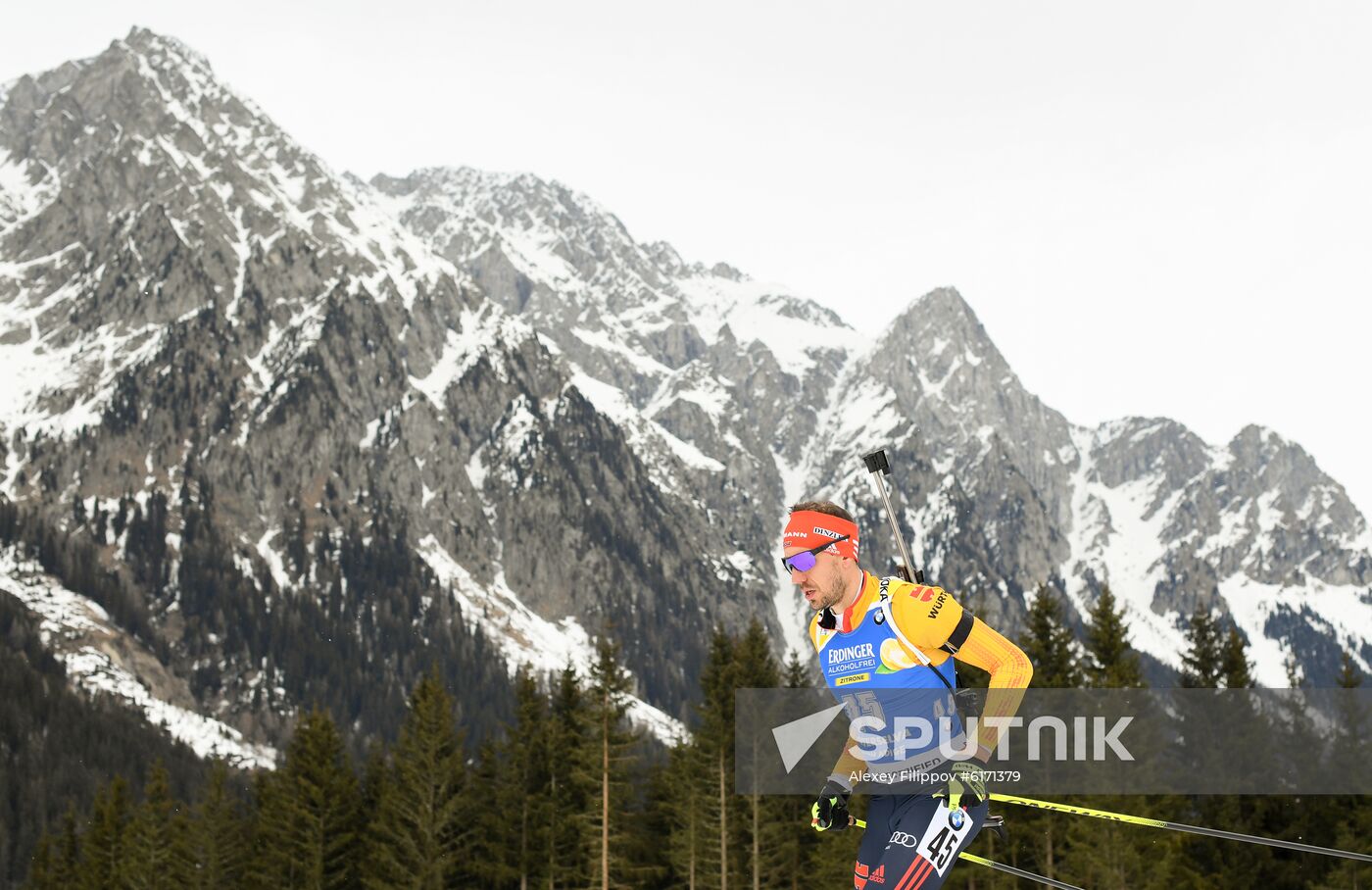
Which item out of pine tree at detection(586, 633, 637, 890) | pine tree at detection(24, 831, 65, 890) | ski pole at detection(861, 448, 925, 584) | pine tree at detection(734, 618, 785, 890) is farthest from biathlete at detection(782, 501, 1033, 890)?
pine tree at detection(24, 831, 65, 890)

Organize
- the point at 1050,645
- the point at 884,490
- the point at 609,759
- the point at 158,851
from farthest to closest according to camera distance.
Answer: the point at 158,851, the point at 609,759, the point at 1050,645, the point at 884,490

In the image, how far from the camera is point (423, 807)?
129 feet

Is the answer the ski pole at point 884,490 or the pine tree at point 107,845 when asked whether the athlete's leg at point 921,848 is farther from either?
the pine tree at point 107,845

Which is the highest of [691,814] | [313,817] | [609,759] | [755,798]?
[609,759]

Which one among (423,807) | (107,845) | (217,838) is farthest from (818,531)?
(107,845)

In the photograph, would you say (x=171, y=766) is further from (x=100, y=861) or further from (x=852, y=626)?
(x=852, y=626)

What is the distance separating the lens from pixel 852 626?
8.01m

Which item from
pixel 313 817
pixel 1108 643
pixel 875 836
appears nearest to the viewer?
pixel 875 836

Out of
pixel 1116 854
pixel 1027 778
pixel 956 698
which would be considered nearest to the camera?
pixel 956 698

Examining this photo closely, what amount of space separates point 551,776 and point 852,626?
34254 mm

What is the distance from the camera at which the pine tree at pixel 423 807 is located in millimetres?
38781

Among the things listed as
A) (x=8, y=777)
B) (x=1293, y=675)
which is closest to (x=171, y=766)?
(x=8, y=777)

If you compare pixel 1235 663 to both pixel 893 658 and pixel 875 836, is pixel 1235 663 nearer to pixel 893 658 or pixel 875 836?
pixel 875 836

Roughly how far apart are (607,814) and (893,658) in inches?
1113
